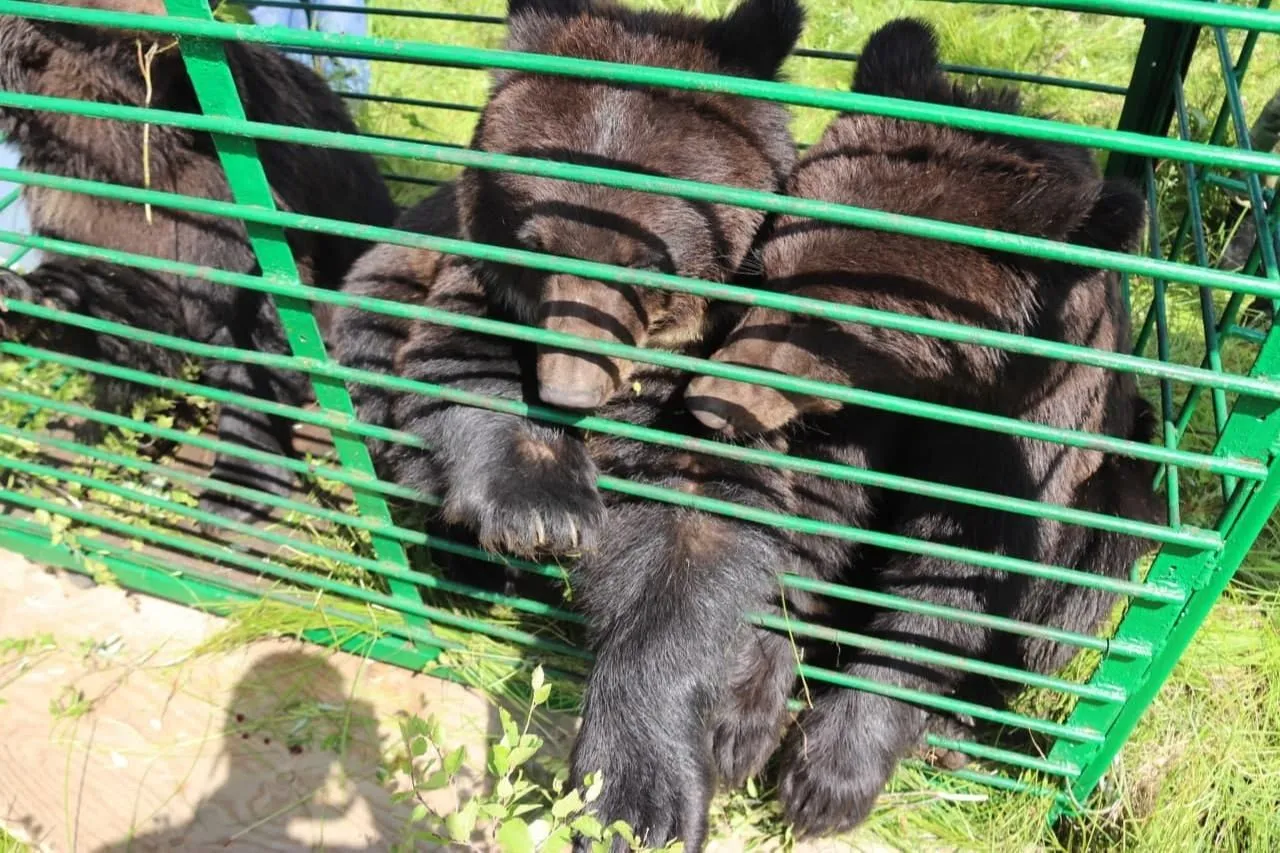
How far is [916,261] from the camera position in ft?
6.84

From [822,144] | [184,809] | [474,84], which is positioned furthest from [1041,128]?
[474,84]

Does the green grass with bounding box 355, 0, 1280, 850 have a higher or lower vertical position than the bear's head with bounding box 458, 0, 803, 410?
lower

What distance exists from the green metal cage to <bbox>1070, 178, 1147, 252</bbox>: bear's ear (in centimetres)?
9

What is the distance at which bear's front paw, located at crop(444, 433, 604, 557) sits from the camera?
88.0 inches

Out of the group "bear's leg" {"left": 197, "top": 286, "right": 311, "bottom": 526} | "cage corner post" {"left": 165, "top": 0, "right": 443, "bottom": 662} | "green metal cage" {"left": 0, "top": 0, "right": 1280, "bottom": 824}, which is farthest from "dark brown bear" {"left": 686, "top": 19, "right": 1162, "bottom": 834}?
"bear's leg" {"left": 197, "top": 286, "right": 311, "bottom": 526}

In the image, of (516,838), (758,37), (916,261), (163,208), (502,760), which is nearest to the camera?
(516,838)

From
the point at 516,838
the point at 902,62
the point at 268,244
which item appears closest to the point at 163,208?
the point at 268,244

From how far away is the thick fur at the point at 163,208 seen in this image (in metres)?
3.05

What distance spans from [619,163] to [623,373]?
51 centimetres

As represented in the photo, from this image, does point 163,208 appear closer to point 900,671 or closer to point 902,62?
point 902,62

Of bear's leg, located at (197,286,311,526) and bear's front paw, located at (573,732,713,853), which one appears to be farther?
bear's leg, located at (197,286,311,526)

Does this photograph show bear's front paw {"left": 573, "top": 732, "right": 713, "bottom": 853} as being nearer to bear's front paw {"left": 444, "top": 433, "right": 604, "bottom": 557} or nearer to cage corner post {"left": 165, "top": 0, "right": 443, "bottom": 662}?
bear's front paw {"left": 444, "top": 433, "right": 604, "bottom": 557}

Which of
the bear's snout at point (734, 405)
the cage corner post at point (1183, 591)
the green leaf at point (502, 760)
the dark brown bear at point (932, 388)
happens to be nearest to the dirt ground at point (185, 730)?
the dark brown bear at point (932, 388)

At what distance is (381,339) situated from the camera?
2965mm
